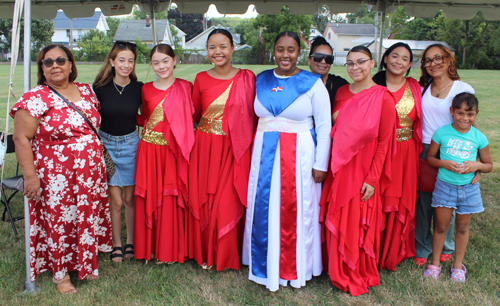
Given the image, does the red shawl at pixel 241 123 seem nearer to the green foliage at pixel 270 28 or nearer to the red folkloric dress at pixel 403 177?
the red folkloric dress at pixel 403 177

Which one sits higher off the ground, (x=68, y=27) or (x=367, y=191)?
(x=68, y=27)

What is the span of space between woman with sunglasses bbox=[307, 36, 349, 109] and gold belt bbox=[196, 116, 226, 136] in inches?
38.4

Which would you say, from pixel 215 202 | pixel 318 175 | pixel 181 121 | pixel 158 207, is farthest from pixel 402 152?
pixel 158 207

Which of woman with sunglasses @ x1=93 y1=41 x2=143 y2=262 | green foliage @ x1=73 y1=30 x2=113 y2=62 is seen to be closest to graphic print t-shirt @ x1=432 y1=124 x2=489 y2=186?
woman with sunglasses @ x1=93 y1=41 x2=143 y2=262

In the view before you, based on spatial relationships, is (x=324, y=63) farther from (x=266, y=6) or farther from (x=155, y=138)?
(x=266, y=6)

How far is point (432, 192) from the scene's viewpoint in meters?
3.36

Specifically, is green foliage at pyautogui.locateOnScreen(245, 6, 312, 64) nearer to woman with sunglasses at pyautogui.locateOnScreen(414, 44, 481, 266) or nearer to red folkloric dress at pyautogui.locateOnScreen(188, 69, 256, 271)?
woman with sunglasses at pyautogui.locateOnScreen(414, 44, 481, 266)

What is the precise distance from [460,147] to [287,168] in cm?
135

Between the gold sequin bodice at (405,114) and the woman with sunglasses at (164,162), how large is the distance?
5.54 ft

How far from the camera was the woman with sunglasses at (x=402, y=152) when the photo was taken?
3135 millimetres

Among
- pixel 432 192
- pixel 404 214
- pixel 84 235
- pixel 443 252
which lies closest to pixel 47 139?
pixel 84 235

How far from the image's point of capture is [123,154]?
3.35 m

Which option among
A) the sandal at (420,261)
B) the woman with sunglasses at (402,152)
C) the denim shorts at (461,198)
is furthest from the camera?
the sandal at (420,261)

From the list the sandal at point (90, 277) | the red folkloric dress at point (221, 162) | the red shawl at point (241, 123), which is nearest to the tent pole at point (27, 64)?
the sandal at point (90, 277)
